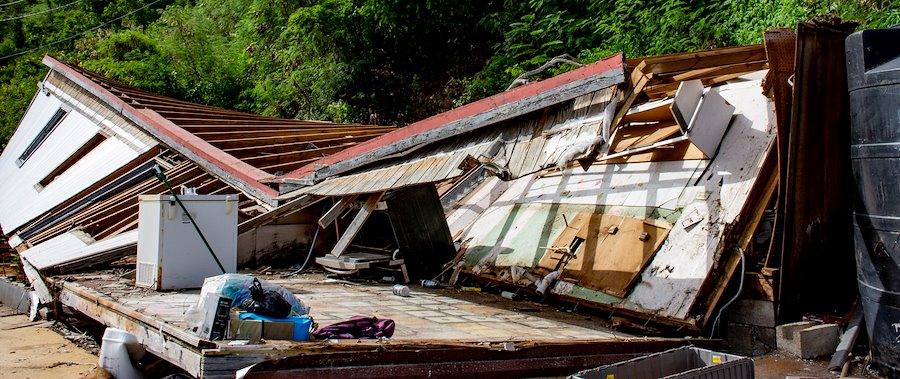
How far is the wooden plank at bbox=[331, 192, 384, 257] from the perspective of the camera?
8.75m

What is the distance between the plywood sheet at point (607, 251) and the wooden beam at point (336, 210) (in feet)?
9.10

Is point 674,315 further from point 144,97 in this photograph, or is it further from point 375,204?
point 144,97

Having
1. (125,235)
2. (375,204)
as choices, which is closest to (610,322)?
(375,204)

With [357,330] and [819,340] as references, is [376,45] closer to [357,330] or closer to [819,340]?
[357,330]

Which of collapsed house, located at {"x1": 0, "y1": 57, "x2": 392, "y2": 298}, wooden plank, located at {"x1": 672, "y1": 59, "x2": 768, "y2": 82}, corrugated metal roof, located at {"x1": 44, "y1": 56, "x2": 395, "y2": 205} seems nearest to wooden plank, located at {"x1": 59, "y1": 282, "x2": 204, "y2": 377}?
collapsed house, located at {"x1": 0, "y1": 57, "x2": 392, "y2": 298}

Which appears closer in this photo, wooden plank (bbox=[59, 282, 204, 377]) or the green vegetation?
wooden plank (bbox=[59, 282, 204, 377])

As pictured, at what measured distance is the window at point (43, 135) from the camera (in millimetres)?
16953

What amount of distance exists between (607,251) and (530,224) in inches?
56.1

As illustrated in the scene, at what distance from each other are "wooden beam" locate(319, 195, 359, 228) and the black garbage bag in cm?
399

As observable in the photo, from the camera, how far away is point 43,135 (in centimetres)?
1744

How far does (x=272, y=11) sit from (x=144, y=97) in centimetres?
603

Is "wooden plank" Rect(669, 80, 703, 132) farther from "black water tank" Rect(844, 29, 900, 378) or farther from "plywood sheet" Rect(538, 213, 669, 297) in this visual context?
"black water tank" Rect(844, 29, 900, 378)

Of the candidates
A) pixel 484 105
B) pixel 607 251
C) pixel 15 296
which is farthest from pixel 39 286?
pixel 607 251

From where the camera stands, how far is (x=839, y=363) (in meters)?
5.41
